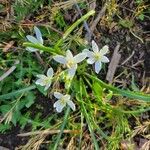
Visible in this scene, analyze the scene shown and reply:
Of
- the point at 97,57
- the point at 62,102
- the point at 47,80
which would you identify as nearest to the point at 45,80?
the point at 47,80

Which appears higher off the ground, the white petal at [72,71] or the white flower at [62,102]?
the white petal at [72,71]

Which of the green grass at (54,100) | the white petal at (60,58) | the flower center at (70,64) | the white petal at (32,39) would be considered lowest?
the green grass at (54,100)

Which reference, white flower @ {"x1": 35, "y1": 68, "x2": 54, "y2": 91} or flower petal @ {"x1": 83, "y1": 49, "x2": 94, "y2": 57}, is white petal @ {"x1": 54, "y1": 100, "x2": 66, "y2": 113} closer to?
white flower @ {"x1": 35, "y1": 68, "x2": 54, "y2": 91}

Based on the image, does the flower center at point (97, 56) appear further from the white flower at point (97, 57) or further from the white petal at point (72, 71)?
the white petal at point (72, 71)

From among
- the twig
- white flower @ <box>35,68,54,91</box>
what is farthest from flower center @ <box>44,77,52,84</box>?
the twig

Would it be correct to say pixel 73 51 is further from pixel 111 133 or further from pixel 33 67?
pixel 111 133

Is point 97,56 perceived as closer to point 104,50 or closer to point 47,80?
point 104,50

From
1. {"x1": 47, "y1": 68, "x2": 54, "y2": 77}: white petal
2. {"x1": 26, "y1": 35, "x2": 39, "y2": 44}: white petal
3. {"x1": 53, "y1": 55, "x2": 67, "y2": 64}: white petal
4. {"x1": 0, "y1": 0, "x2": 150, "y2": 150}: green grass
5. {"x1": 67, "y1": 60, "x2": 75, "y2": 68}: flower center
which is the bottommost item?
{"x1": 0, "y1": 0, "x2": 150, "y2": 150}: green grass

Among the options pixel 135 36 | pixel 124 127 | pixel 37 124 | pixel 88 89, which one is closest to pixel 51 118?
pixel 37 124

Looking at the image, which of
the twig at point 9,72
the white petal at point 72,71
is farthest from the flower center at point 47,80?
the twig at point 9,72
